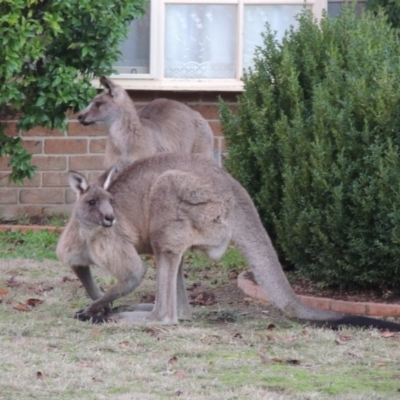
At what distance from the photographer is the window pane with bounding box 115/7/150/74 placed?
40.9 ft

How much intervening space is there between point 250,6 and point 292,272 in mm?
3841

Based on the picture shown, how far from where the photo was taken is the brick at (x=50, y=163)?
12.5 m

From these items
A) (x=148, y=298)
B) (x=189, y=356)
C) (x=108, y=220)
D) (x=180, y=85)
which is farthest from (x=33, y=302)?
(x=180, y=85)

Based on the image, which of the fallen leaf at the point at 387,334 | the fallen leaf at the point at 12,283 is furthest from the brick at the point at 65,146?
the fallen leaf at the point at 387,334

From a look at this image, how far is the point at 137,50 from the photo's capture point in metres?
12.5

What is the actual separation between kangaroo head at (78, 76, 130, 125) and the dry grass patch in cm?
246

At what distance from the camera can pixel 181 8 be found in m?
12.4

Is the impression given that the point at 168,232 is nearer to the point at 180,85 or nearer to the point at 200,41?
the point at 180,85

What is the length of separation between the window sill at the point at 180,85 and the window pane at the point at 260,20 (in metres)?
0.31

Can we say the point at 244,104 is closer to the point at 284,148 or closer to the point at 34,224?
the point at 284,148

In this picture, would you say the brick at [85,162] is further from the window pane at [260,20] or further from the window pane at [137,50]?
the window pane at [260,20]

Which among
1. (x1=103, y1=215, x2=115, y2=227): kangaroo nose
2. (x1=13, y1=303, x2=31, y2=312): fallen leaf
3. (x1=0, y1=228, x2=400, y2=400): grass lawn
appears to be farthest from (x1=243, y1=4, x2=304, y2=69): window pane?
(x1=103, y1=215, x2=115, y2=227): kangaroo nose

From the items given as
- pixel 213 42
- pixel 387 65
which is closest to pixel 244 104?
pixel 387 65

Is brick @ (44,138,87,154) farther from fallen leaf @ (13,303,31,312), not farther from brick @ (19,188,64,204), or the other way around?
fallen leaf @ (13,303,31,312)
